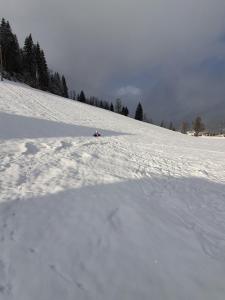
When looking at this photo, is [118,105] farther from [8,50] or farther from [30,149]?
[30,149]

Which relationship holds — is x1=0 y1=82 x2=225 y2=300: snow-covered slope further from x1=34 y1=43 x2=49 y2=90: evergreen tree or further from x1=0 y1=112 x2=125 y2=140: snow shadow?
x1=34 y1=43 x2=49 y2=90: evergreen tree

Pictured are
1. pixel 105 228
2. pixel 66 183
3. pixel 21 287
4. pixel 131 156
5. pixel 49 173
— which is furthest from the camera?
pixel 131 156

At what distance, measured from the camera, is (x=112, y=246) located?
5.29 m

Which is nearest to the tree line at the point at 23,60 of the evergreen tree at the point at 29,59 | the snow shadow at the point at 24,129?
the evergreen tree at the point at 29,59

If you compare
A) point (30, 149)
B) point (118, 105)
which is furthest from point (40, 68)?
point (30, 149)

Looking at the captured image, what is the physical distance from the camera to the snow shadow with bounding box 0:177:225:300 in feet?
14.0

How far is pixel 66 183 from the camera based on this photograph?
7930 millimetres

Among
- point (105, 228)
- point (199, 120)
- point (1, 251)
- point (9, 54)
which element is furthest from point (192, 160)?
point (199, 120)

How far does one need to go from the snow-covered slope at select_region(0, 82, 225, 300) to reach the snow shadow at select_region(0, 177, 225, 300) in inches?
0.8

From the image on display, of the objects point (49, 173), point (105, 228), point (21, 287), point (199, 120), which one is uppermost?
point (199, 120)

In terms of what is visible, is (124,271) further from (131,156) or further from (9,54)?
(9,54)

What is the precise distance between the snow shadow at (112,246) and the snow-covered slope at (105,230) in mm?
20

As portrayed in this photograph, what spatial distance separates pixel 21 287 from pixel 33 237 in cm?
128

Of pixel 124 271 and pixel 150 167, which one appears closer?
pixel 124 271
